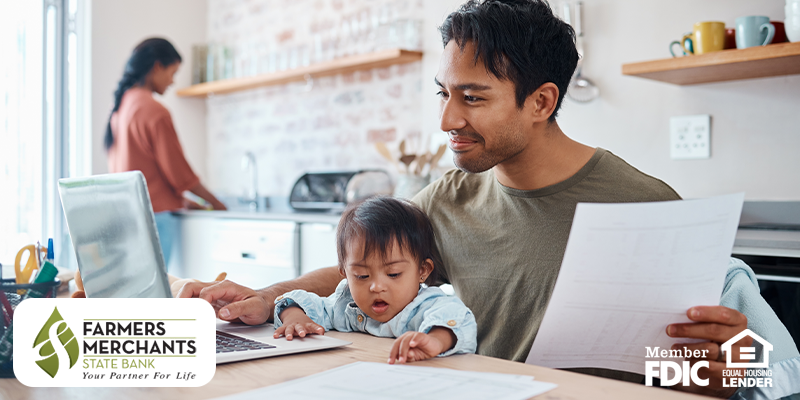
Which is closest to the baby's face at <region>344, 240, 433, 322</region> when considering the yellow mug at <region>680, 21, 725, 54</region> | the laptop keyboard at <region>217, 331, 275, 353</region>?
the laptop keyboard at <region>217, 331, 275, 353</region>

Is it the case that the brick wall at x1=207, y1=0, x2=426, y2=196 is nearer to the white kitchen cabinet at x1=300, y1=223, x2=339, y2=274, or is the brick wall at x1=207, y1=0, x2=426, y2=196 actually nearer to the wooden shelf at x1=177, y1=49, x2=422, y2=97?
the wooden shelf at x1=177, y1=49, x2=422, y2=97

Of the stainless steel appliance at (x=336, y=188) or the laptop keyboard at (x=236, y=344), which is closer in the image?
the laptop keyboard at (x=236, y=344)

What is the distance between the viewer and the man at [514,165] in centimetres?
129

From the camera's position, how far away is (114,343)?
749 mm

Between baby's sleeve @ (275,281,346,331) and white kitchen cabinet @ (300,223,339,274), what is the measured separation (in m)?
1.58

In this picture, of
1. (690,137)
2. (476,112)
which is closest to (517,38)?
(476,112)

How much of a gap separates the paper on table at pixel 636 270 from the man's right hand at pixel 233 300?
462 mm

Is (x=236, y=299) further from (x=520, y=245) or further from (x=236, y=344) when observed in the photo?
(x=520, y=245)

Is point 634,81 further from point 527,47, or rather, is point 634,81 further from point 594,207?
point 594,207

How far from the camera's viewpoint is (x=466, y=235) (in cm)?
139

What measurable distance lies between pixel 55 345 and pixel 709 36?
2.01 metres

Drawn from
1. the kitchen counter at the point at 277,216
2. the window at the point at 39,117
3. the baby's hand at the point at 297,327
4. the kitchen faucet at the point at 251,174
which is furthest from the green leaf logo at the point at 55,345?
the window at the point at 39,117

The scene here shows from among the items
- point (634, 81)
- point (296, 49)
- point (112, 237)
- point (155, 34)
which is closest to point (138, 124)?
point (296, 49)

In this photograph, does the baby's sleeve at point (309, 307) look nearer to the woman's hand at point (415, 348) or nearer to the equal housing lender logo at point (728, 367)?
the woman's hand at point (415, 348)
